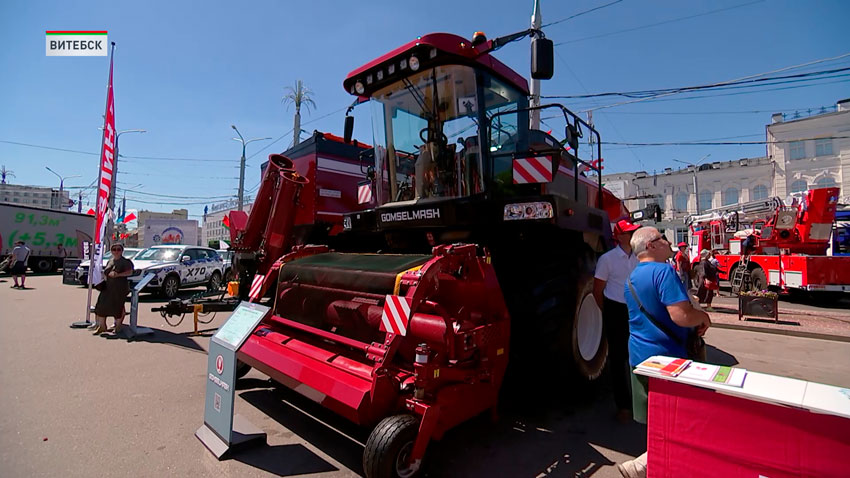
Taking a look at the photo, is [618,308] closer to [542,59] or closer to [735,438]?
[735,438]

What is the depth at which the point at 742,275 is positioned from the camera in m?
13.6

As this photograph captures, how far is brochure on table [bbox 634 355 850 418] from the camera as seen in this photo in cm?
150

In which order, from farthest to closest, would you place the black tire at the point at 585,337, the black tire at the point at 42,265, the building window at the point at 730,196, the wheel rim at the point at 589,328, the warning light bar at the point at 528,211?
the building window at the point at 730,196 → the black tire at the point at 42,265 → the wheel rim at the point at 589,328 → the black tire at the point at 585,337 → the warning light bar at the point at 528,211

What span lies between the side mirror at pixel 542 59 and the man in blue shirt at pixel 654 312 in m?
1.70

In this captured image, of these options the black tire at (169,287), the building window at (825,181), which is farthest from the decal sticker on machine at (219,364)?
the building window at (825,181)

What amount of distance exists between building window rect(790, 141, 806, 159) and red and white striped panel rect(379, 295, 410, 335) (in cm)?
4661

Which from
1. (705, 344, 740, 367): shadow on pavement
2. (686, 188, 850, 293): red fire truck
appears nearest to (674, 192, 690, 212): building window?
(686, 188, 850, 293): red fire truck

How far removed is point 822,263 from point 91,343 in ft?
53.8

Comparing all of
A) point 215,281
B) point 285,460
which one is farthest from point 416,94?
point 215,281

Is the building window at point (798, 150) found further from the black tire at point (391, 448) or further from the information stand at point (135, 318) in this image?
the information stand at point (135, 318)

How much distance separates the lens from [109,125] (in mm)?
7988

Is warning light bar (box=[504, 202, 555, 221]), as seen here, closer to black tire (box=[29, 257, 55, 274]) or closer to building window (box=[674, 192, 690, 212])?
black tire (box=[29, 257, 55, 274])

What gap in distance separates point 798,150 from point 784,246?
109ft

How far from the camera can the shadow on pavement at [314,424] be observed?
3116mm
